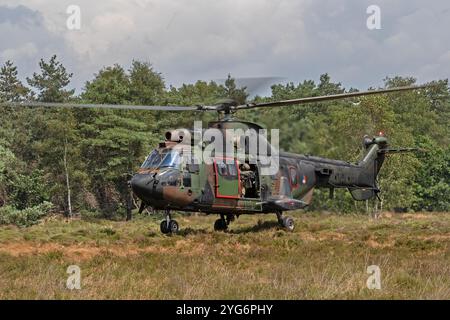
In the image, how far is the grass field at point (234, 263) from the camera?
34.6 feet

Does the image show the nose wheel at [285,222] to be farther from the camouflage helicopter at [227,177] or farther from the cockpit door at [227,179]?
the cockpit door at [227,179]

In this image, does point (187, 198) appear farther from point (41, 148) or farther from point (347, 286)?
point (41, 148)

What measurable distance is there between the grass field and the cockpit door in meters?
1.50

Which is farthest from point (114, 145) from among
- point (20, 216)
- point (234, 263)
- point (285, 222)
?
point (234, 263)

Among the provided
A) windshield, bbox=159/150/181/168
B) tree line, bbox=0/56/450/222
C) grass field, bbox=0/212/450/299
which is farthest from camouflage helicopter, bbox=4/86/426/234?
tree line, bbox=0/56/450/222

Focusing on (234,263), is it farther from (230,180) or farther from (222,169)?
(230,180)

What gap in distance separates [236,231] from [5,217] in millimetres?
31438

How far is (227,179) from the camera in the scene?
21250 millimetres

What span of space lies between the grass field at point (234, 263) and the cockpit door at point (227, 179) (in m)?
1.50

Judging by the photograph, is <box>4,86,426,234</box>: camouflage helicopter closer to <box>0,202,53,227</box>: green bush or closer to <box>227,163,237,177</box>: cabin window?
<box>227,163,237,177</box>: cabin window

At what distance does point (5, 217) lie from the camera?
48.4m

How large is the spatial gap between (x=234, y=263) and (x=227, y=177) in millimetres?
6557

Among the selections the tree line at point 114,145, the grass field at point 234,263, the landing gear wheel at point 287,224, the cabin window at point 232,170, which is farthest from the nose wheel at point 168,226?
the tree line at point 114,145
